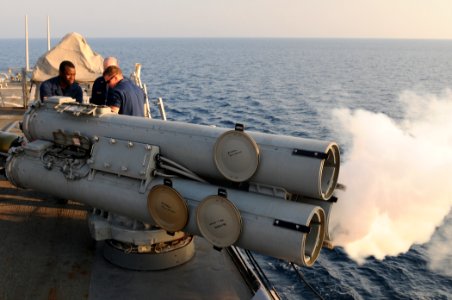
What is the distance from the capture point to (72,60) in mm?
14383

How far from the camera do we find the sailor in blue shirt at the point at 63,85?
7.61 m

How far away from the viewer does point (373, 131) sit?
12.3m

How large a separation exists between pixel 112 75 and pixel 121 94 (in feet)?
0.92

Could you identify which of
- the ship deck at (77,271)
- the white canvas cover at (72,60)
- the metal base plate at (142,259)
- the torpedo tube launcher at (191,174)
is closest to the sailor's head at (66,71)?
the torpedo tube launcher at (191,174)

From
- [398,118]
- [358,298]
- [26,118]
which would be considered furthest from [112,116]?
[398,118]

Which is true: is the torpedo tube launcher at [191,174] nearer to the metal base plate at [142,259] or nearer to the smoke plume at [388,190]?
the metal base plate at [142,259]

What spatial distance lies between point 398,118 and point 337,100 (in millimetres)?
10876

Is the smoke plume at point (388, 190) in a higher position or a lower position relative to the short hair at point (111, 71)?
lower

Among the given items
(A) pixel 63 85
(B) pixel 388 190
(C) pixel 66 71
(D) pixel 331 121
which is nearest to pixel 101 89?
(C) pixel 66 71

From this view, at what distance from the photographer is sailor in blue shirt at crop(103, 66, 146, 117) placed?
21.7 ft

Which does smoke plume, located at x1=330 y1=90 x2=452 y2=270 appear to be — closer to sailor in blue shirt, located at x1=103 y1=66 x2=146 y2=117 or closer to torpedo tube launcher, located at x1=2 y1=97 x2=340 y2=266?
torpedo tube launcher, located at x1=2 y1=97 x2=340 y2=266

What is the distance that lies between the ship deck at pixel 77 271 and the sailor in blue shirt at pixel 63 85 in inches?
72.8

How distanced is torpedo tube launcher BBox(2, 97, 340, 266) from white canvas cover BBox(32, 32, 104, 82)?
764 cm

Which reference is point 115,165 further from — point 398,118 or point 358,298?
point 398,118
